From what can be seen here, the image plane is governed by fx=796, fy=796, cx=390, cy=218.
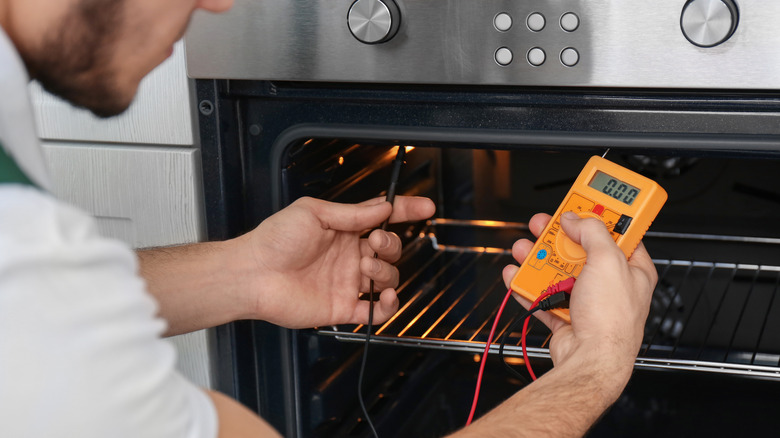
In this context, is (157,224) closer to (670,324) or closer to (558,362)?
(558,362)

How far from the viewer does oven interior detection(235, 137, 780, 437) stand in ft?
3.52

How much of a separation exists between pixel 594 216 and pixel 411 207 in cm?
25

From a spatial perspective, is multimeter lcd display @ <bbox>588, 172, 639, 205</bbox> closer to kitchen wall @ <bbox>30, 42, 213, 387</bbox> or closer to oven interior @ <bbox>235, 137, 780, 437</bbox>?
oven interior @ <bbox>235, 137, 780, 437</bbox>

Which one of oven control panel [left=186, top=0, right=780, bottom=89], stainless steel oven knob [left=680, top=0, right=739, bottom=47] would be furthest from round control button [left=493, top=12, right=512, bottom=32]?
stainless steel oven knob [left=680, top=0, right=739, bottom=47]

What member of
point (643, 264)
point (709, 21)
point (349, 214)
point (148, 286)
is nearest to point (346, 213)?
point (349, 214)

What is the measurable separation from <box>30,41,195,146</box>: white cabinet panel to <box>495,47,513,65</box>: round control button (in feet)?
1.20

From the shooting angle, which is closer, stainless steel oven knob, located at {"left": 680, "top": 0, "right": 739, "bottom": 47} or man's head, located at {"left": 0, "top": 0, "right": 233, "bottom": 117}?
man's head, located at {"left": 0, "top": 0, "right": 233, "bottom": 117}

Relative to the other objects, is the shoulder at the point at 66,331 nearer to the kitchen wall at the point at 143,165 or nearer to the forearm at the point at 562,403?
the forearm at the point at 562,403

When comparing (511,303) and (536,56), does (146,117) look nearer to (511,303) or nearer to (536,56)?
(536,56)

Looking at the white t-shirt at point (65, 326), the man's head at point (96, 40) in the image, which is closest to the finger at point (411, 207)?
the man's head at point (96, 40)

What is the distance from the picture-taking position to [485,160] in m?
1.25

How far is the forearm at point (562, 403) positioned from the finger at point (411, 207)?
292 millimetres

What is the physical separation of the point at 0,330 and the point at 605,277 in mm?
533

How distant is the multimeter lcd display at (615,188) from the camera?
836 mm
